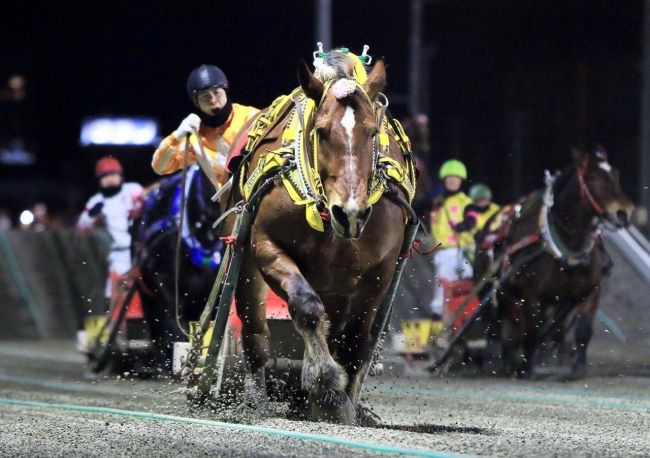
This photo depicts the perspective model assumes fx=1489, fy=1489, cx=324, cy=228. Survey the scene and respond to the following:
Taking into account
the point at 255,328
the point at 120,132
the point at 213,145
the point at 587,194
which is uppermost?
the point at 120,132

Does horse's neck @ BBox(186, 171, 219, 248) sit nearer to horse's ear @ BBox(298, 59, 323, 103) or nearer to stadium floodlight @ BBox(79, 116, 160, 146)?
horse's ear @ BBox(298, 59, 323, 103)

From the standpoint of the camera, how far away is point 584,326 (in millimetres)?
13594

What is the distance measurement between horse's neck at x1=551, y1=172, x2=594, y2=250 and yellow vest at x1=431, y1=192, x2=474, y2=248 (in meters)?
1.48

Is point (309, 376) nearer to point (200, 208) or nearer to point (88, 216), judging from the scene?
point (200, 208)

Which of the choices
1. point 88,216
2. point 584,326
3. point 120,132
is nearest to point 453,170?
point 584,326

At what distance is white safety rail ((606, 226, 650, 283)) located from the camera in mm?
15273

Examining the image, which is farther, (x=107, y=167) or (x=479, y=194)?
(x=479, y=194)

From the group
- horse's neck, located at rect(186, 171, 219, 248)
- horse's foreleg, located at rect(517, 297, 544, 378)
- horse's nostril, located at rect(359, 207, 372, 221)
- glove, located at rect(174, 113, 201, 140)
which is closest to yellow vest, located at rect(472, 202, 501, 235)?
horse's foreleg, located at rect(517, 297, 544, 378)

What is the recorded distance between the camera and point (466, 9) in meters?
26.4

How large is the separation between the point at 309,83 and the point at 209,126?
2147mm

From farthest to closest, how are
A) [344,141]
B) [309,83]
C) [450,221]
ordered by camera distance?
[450,221] < [309,83] < [344,141]

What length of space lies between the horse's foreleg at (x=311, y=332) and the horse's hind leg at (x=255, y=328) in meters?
0.83

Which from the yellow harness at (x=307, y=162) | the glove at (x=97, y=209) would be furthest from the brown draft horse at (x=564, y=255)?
the yellow harness at (x=307, y=162)

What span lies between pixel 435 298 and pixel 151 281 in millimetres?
3108
